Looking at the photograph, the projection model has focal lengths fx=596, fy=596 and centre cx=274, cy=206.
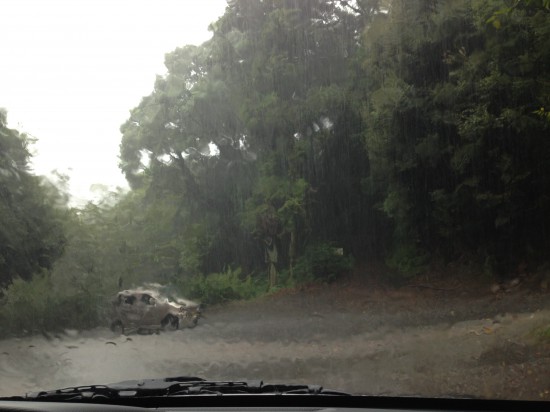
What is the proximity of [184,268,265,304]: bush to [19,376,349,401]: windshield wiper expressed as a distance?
5.02 metres

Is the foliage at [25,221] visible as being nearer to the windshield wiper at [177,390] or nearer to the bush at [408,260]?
the bush at [408,260]

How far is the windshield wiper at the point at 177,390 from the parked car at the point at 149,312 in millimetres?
4579

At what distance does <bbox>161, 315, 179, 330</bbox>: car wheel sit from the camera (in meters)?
8.54

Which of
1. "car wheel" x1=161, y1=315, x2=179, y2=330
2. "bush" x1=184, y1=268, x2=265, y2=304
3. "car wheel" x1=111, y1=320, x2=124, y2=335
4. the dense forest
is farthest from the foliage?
"bush" x1=184, y1=268, x2=265, y2=304

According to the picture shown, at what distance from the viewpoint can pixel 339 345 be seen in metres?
7.79

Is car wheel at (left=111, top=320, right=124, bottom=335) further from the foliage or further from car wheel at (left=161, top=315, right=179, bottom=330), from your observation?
the foliage

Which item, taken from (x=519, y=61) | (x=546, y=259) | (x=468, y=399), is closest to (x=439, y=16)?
(x=519, y=61)

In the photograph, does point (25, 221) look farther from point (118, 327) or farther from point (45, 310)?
point (118, 327)

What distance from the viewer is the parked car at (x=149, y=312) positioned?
856 centimetres

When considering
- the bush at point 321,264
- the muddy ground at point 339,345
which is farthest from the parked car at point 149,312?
the bush at point 321,264

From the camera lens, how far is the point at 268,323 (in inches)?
342

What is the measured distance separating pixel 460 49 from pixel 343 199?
3.02 meters

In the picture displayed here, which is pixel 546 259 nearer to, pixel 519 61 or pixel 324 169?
pixel 519 61

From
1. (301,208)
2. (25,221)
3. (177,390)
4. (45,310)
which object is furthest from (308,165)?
(177,390)
